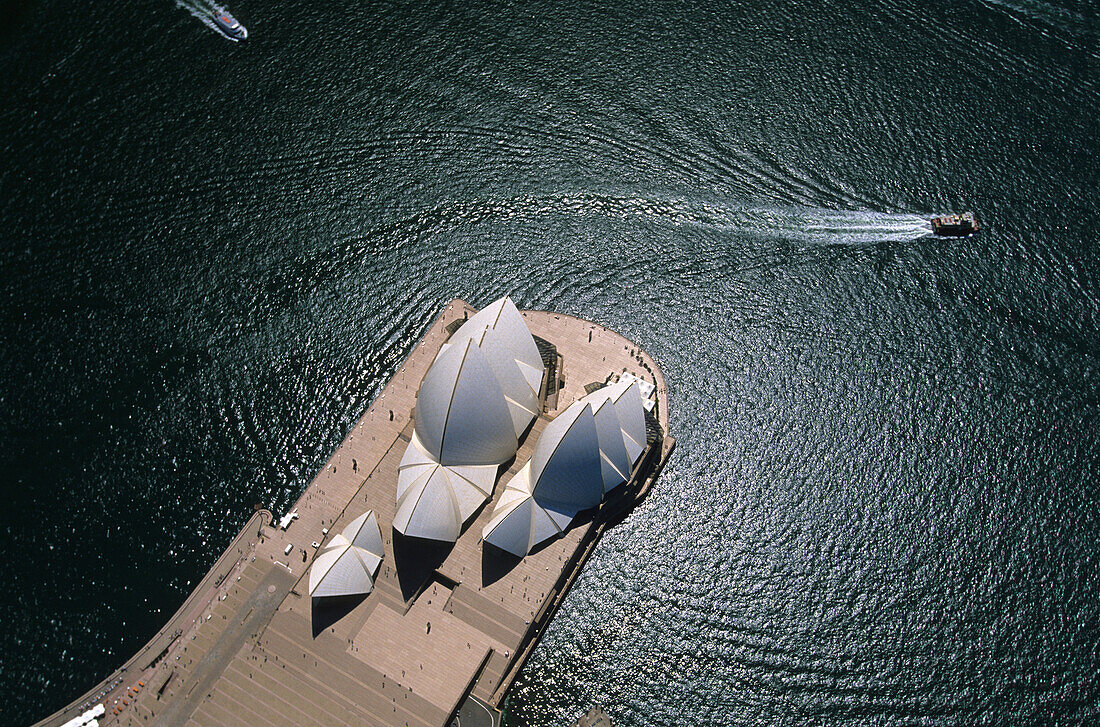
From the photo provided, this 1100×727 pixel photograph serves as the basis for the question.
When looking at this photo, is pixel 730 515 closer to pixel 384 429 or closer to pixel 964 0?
pixel 384 429

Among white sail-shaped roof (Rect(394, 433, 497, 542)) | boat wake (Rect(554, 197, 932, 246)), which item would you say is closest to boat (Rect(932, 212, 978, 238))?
boat wake (Rect(554, 197, 932, 246))

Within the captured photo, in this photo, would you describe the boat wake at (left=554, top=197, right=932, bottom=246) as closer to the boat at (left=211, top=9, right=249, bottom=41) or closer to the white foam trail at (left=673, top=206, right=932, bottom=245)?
the white foam trail at (left=673, top=206, right=932, bottom=245)

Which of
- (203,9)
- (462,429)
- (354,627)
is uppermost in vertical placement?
(203,9)

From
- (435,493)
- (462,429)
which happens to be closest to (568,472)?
(462,429)

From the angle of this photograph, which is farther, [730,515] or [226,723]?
[730,515]

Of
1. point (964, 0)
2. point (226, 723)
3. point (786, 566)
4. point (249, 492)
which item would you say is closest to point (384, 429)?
point (249, 492)

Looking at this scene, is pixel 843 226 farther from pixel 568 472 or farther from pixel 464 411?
pixel 464 411
